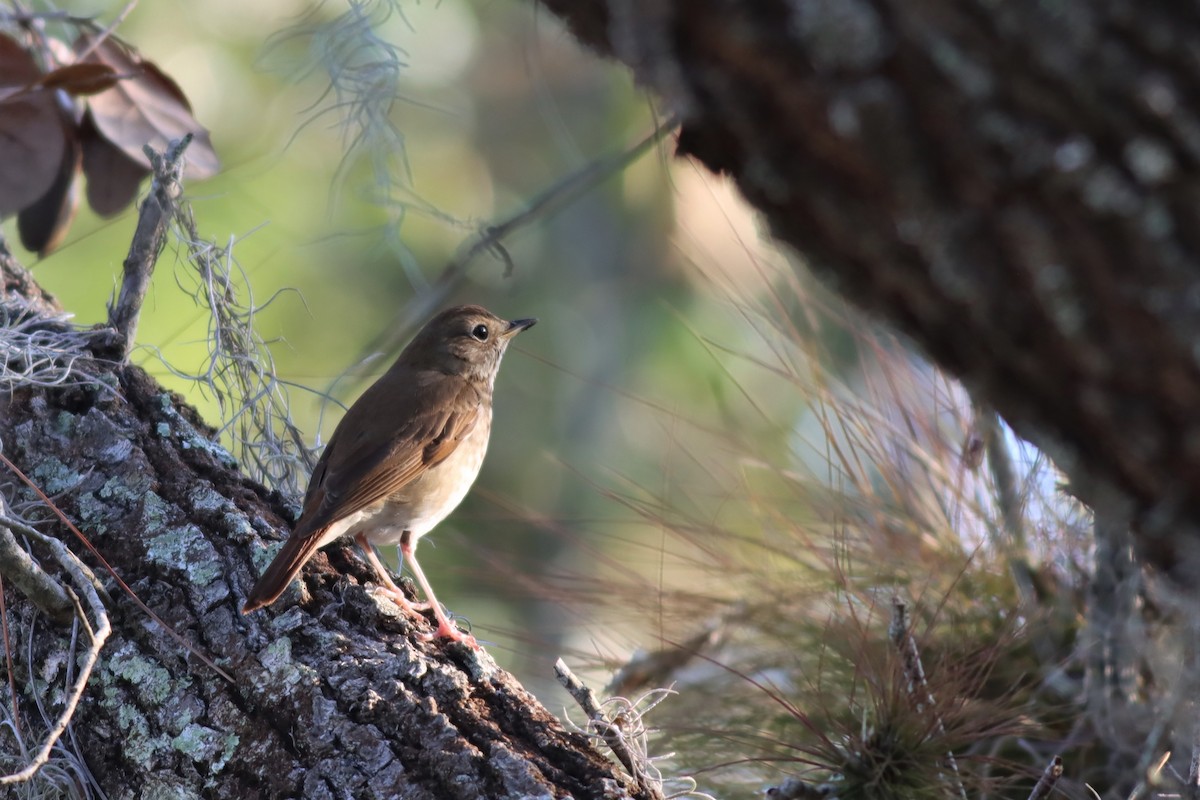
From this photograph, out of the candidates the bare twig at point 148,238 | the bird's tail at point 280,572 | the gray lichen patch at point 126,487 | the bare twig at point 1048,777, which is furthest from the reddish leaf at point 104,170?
the bare twig at point 1048,777

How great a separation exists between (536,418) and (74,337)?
32.9 ft

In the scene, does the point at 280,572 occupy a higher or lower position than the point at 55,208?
lower

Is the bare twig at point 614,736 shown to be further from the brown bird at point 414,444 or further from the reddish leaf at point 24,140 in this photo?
the reddish leaf at point 24,140

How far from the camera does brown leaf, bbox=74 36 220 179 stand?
387cm

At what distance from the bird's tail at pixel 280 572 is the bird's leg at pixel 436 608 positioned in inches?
15.2

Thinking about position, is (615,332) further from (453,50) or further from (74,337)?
(74,337)

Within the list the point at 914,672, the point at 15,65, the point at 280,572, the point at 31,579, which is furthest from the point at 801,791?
the point at 15,65

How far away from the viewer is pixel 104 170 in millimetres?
3939

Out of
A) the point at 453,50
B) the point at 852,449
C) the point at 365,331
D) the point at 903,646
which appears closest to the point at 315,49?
the point at 852,449

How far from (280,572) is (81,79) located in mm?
1905

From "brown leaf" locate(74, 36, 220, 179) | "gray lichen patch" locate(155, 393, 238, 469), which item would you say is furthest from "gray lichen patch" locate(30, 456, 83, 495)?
"brown leaf" locate(74, 36, 220, 179)

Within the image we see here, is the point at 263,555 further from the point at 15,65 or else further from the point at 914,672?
the point at 15,65

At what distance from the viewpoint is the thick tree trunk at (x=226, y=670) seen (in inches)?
93.0

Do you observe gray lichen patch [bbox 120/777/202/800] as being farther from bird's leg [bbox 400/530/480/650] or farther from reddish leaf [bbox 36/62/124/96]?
reddish leaf [bbox 36/62/124/96]
